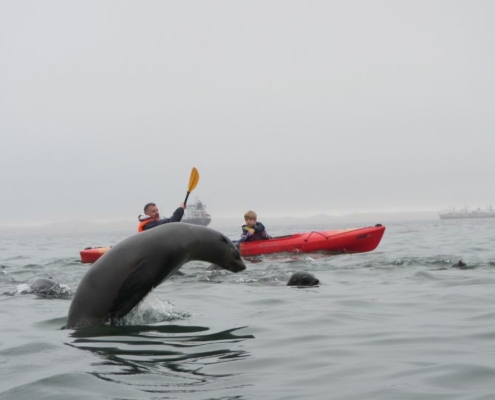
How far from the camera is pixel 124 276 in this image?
638 cm

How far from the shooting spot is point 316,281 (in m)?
10.6

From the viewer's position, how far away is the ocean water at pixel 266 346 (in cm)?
420

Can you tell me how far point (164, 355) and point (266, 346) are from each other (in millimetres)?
885

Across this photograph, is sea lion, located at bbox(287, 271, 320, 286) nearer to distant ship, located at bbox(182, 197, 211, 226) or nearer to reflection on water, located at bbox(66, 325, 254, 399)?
reflection on water, located at bbox(66, 325, 254, 399)

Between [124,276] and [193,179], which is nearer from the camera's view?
[124,276]

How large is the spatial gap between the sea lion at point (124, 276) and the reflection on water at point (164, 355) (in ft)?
0.62

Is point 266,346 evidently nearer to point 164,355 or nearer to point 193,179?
point 164,355

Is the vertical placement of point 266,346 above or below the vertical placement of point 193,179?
below

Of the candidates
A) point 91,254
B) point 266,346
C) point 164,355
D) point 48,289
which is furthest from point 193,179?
point 164,355

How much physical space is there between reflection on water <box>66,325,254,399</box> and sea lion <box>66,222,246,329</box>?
188 millimetres

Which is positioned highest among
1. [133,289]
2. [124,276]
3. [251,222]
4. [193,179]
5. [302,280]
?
[193,179]

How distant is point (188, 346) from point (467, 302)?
4.17 m

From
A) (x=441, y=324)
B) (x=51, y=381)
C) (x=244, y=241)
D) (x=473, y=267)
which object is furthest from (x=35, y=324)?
(x=244, y=241)

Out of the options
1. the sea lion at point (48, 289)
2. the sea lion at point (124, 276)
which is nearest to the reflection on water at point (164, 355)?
the sea lion at point (124, 276)
